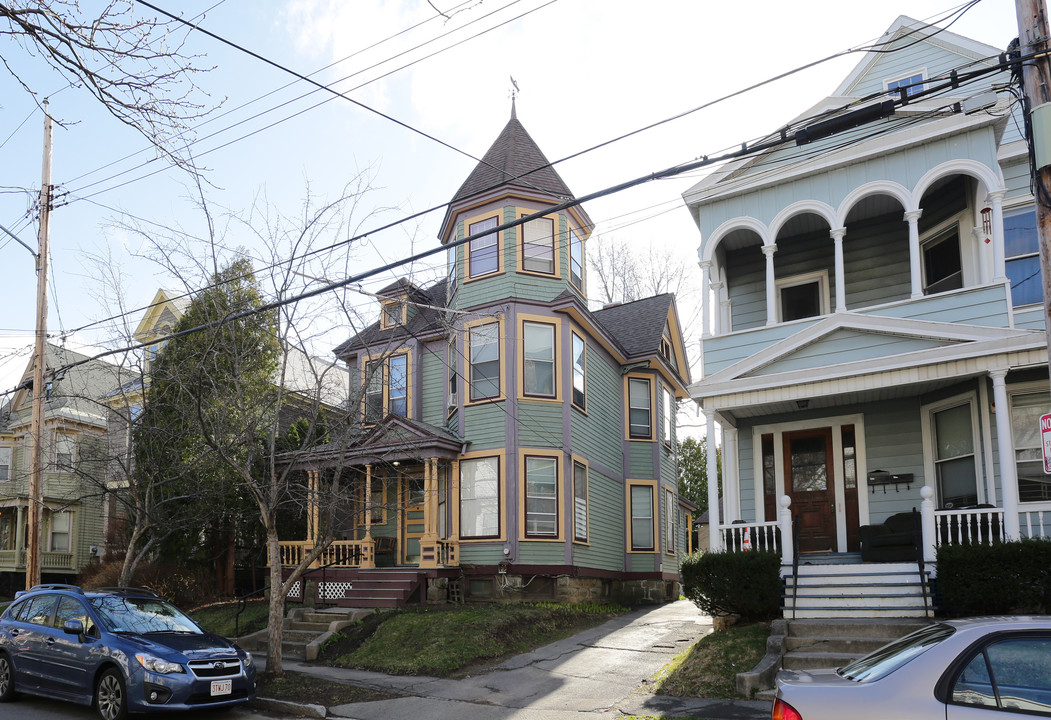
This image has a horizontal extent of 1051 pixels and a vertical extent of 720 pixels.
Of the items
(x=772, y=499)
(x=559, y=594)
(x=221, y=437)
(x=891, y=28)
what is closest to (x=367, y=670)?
(x=221, y=437)

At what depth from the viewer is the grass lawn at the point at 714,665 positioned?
1061 centimetres

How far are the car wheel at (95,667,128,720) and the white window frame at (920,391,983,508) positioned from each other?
38.5 feet

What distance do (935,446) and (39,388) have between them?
628 inches

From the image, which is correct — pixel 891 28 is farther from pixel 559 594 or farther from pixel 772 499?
pixel 559 594

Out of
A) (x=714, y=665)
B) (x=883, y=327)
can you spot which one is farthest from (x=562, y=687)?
(x=883, y=327)

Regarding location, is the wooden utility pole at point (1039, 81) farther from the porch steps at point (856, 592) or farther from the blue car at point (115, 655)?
the blue car at point (115, 655)

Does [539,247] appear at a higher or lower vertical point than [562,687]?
higher

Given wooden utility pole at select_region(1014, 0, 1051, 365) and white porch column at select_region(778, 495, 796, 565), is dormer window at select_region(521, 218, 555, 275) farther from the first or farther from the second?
wooden utility pole at select_region(1014, 0, 1051, 365)

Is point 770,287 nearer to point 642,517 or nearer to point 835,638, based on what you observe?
point 835,638

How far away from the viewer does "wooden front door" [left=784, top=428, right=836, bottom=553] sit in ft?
49.9

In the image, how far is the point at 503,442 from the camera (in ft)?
63.7

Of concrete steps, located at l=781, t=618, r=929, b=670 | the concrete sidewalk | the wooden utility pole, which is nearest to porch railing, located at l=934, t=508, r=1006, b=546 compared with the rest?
concrete steps, located at l=781, t=618, r=929, b=670

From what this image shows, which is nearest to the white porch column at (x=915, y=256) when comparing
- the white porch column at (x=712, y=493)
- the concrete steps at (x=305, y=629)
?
the white porch column at (x=712, y=493)

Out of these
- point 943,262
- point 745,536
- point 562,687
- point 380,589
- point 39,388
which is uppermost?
point 943,262
